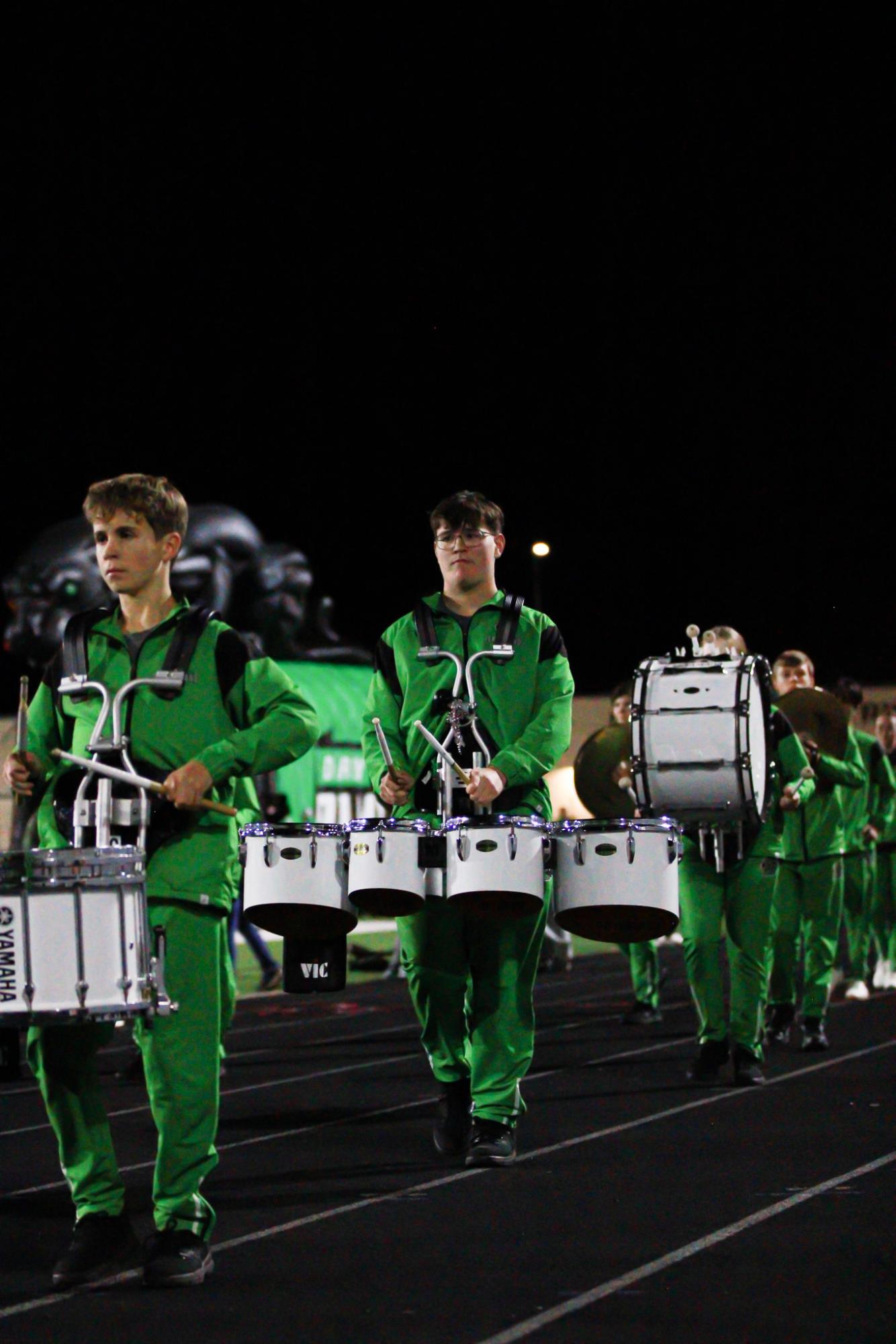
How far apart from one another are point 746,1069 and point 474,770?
3.21 m

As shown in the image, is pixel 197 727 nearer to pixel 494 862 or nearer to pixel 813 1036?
pixel 494 862

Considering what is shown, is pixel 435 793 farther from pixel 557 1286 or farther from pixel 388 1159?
pixel 557 1286

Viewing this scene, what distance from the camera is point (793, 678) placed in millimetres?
11938

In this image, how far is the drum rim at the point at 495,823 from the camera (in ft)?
22.5

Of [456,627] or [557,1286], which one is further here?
[456,627]

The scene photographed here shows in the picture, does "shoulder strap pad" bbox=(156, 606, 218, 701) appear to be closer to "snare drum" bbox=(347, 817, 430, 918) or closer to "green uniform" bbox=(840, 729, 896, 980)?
"snare drum" bbox=(347, 817, 430, 918)

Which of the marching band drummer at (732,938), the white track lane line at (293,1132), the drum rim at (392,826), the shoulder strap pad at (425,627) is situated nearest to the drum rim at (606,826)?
the drum rim at (392,826)

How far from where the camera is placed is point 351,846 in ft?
23.1

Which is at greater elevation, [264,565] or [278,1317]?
[264,565]

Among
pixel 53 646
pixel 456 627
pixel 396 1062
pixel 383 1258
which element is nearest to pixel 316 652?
pixel 53 646

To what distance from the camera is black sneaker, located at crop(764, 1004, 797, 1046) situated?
1155cm

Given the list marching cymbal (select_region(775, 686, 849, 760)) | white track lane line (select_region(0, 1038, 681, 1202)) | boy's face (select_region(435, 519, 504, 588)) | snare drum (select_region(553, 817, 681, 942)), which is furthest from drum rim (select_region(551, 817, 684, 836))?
marching cymbal (select_region(775, 686, 849, 760))

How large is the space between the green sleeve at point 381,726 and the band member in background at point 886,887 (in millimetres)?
8251

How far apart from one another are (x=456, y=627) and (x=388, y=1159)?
1.98 metres
